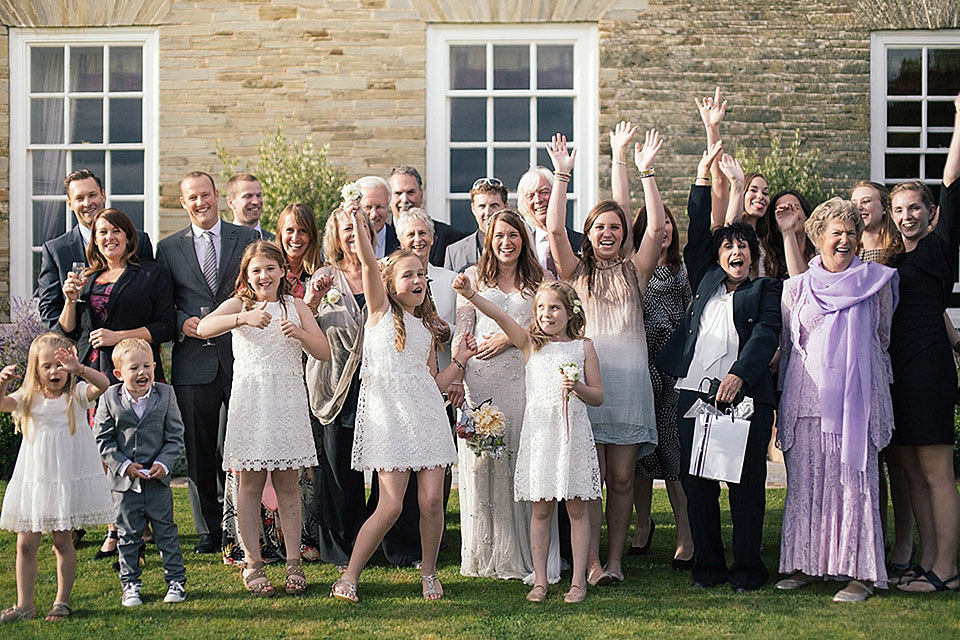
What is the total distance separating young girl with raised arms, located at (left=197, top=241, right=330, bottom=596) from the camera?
199 inches

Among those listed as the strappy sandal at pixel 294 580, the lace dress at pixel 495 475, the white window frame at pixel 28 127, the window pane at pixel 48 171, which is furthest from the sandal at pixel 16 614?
the window pane at pixel 48 171

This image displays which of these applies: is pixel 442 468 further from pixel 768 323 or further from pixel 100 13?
pixel 100 13

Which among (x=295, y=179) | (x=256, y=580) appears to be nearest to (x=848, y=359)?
(x=256, y=580)

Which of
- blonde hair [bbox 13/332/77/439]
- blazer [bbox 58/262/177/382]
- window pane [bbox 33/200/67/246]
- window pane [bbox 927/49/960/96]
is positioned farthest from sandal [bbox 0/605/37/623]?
window pane [bbox 927/49/960/96]

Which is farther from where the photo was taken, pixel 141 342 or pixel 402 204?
pixel 402 204

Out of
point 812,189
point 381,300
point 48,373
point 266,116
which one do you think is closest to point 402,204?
point 381,300

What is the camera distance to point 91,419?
18.6ft

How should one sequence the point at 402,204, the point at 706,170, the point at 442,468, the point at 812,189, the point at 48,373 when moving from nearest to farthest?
the point at 48,373
the point at 442,468
the point at 706,170
the point at 402,204
the point at 812,189

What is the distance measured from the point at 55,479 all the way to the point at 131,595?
633 millimetres

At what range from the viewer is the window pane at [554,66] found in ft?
33.2

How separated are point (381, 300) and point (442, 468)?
2.67ft

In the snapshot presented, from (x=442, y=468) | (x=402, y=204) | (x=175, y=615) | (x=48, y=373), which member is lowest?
(x=175, y=615)

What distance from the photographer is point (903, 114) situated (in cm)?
1016

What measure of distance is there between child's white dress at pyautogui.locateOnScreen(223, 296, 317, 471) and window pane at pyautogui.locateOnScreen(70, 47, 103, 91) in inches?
239
